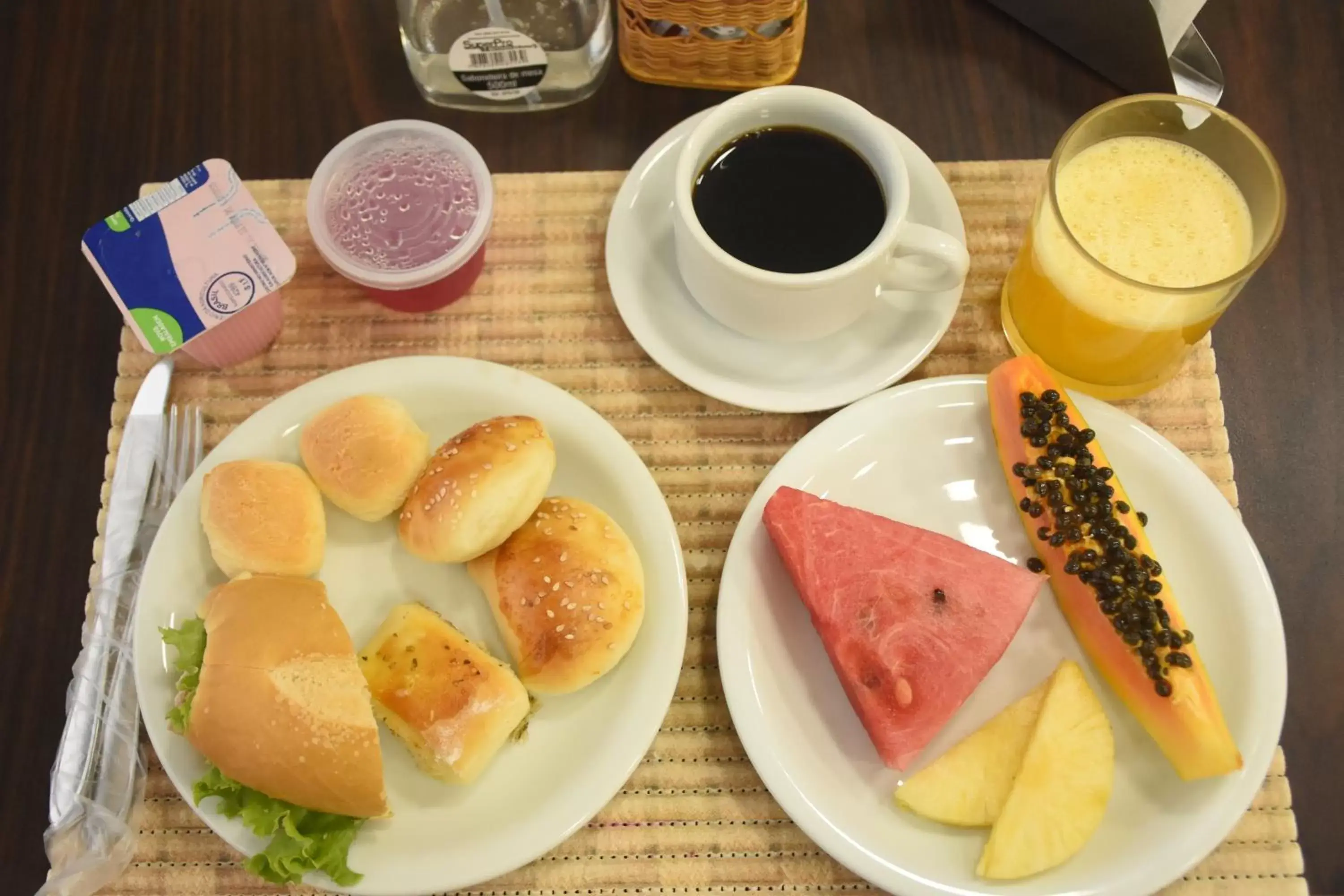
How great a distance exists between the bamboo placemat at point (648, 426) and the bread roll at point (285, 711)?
19cm

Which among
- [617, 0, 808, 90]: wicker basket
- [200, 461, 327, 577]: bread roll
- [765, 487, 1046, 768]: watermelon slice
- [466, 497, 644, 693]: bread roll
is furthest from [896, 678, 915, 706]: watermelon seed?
[617, 0, 808, 90]: wicker basket

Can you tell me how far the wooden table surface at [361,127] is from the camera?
1.27 m

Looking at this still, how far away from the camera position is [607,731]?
111 centimetres

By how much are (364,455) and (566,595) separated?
0.92 feet

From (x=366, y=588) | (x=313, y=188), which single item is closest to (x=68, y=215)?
(x=313, y=188)

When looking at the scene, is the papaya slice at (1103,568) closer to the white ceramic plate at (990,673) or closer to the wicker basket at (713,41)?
the white ceramic plate at (990,673)

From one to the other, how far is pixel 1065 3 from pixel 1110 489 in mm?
683

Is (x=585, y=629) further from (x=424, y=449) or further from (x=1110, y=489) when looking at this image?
(x=1110, y=489)

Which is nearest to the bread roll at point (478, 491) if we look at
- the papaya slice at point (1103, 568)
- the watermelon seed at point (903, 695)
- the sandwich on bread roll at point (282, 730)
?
the sandwich on bread roll at point (282, 730)

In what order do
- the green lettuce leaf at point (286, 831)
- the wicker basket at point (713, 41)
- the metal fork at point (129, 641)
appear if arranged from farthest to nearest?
the wicker basket at point (713, 41) < the metal fork at point (129, 641) < the green lettuce leaf at point (286, 831)

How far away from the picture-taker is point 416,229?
1.27 meters

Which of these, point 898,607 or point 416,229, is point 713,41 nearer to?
point 416,229

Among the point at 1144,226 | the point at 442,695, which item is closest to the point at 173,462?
the point at 442,695

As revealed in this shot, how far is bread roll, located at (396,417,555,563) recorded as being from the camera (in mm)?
1117
